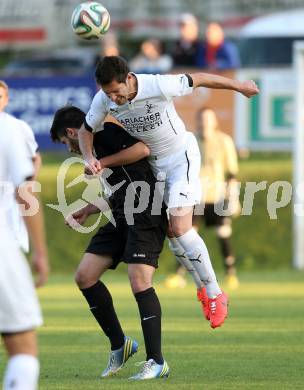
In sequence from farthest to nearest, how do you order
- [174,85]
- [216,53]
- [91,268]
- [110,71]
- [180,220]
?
1. [216,53]
2. [180,220]
3. [91,268]
4. [174,85]
5. [110,71]

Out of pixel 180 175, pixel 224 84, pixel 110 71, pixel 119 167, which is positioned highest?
pixel 110 71

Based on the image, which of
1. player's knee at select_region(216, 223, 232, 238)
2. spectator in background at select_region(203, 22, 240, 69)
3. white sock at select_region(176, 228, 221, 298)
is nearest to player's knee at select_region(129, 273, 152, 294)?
white sock at select_region(176, 228, 221, 298)

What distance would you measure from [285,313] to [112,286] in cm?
400

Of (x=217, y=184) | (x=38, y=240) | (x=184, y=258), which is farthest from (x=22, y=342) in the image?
(x=217, y=184)

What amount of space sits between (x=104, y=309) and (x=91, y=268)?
12.2 inches

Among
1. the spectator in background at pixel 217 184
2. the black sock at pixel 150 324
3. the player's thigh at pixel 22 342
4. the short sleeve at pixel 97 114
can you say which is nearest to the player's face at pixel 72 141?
the short sleeve at pixel 97 114

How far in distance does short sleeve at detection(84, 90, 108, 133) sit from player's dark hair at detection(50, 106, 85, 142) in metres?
0.23

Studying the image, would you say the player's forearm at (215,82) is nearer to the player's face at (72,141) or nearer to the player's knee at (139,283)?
the player's face at (72,141)

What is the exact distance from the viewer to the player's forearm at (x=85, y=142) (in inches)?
345

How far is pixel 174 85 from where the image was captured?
28.8 feet

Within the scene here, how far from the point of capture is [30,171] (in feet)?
21.0

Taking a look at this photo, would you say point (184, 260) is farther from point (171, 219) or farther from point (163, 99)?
point (163, 99)

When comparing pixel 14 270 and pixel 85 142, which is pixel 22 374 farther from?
pixel 85 142

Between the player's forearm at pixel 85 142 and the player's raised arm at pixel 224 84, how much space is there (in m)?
0.79
